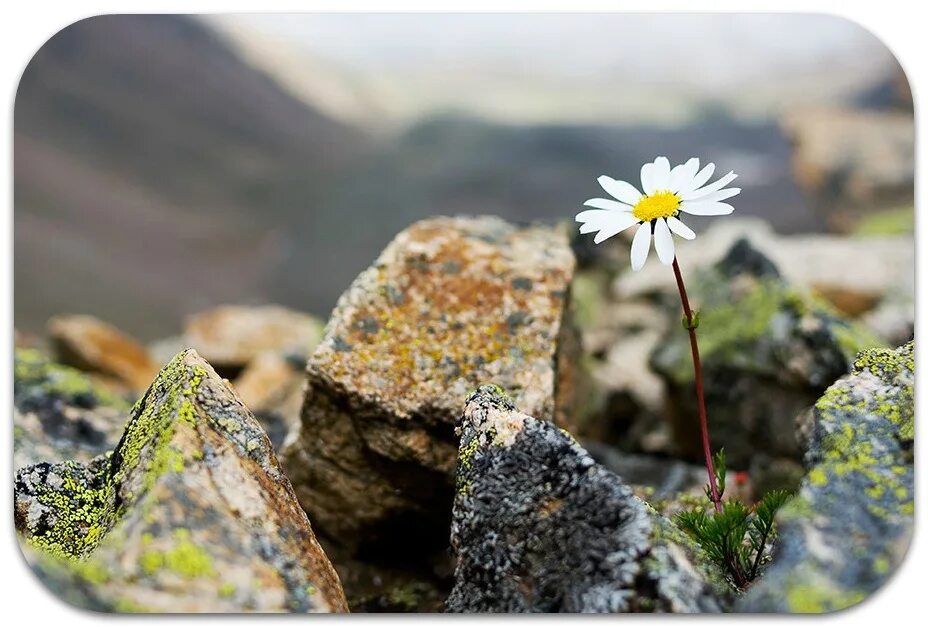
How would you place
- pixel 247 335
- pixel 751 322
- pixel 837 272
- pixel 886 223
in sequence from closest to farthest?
pixel 751 322, pixel 837 272, pixel 247 335, pixel 886 223

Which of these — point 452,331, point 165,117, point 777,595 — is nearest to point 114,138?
point 165,117

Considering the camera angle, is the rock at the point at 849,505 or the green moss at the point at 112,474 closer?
the rock at the point at 849,505

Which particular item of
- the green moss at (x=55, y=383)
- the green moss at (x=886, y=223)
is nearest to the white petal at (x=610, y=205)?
the green moss at (x=55, y=383)

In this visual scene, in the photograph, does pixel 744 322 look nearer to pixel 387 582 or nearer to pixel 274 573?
pixel 387 582

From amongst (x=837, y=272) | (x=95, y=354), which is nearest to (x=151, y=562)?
(x=95, y=354)

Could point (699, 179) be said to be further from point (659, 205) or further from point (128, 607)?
point (128, 607)

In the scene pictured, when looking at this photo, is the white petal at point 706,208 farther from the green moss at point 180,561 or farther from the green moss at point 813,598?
the green moss at point 180,561

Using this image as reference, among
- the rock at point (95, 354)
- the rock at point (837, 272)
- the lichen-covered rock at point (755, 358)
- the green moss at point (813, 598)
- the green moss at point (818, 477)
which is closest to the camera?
the green moss at point (813, 598)

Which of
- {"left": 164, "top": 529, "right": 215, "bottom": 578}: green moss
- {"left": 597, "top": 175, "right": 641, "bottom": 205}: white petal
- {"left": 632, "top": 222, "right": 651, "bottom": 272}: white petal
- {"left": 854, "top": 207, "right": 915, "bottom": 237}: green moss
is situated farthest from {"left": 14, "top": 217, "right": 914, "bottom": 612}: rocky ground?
{"left": 854, "top": 207, "right": 915, "bottom": 237}: green moss
